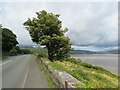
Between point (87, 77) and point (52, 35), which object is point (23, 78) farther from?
point (52, 35)

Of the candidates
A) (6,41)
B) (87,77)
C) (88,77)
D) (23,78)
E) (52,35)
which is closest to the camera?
(87,77)

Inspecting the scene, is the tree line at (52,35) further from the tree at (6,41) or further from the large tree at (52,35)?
the tree at (6,41)

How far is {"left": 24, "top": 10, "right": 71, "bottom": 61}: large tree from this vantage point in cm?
3784

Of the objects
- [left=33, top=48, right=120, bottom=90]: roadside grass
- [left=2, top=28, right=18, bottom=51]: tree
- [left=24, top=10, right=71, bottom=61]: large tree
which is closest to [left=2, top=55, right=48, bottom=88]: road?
[left=33, top=48, right=120, bottom=90]: roadside grass

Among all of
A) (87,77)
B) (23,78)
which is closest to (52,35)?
(23,78)

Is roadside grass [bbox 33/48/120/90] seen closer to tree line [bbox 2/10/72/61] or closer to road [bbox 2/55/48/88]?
road [bbox 2/55/48/88]

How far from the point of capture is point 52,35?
3816 centimetres

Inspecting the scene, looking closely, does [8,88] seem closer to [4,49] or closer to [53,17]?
[53,17]

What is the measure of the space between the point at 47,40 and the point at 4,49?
53.4 meters

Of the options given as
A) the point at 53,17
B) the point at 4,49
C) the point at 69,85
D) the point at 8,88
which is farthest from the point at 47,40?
the point at 4,49

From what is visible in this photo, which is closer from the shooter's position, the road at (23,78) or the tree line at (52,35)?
the road at (23,78)

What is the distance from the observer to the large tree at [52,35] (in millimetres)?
37844

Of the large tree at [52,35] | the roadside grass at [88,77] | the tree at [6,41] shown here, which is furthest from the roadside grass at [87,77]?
the tree at [6,41]

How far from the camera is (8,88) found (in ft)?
43.9
